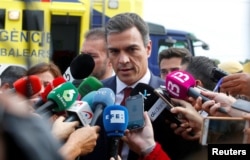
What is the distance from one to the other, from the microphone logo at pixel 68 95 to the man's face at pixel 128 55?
0.34 metres

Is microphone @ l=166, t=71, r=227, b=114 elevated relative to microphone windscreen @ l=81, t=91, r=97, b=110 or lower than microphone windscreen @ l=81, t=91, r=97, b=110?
elevated

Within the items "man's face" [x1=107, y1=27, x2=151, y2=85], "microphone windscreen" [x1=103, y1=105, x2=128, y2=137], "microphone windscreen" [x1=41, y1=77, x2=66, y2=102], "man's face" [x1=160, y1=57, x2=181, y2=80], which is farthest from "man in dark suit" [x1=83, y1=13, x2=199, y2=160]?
"man's face" [x1=160, y1=57, x2=181, y2=80]

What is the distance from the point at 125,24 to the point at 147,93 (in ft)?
1.14

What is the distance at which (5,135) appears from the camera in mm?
465

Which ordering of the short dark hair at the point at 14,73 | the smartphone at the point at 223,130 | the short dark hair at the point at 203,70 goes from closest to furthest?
the short dark hair at the point at 14,73
the smartphone at the point at 223,130
the short dark hair at the point at 203,70

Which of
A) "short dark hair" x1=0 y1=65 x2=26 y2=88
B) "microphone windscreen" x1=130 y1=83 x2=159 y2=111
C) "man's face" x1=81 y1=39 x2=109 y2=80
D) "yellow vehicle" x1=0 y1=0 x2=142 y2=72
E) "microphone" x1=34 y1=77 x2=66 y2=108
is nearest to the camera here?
"yellow vehicle" x1=0 y1=0 x2=142 y2=72

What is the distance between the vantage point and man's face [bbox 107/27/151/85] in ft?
7.06

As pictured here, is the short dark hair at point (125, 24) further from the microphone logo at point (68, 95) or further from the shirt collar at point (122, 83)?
the microphone logo at point (68, 95)

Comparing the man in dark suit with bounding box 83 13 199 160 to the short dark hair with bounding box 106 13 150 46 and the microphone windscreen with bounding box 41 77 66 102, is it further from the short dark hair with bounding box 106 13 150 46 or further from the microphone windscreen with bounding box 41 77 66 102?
the microphone windscreen with bounding box 41 77 66 102

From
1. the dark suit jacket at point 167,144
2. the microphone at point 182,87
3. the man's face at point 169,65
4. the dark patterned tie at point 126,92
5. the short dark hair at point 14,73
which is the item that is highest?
the short dark hair at point 14,73

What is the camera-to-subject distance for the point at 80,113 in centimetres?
180

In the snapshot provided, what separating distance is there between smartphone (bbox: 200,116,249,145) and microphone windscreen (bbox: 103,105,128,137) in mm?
234

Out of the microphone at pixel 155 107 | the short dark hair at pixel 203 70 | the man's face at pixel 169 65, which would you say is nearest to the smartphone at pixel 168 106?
the microphone at pixel 155 107

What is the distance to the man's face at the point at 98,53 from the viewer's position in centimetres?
312
